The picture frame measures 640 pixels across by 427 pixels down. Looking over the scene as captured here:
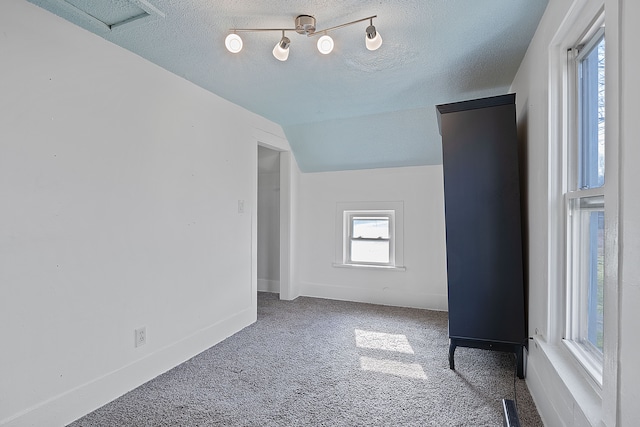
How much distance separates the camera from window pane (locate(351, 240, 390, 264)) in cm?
390

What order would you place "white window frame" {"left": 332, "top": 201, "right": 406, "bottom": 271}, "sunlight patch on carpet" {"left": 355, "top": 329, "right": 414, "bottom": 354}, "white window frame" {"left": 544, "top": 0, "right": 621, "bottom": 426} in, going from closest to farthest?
"white window frame" {"left": 544, "top": 0, "right": 621, "bottom": 426} < "sunlight patch on carpet" {"left": 355, "top": 329, "right": 414, "bottom": 354} < "white window frame" {"left": 332, "top": 201, "right": 406, "bottom": 271}

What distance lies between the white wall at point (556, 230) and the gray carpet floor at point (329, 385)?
356 mm

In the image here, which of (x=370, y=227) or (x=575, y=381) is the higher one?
(x=370, y=227)

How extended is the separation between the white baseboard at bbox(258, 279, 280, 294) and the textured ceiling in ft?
7.34

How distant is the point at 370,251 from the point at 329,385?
2.13 m

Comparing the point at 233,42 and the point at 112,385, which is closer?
the point at 233,42

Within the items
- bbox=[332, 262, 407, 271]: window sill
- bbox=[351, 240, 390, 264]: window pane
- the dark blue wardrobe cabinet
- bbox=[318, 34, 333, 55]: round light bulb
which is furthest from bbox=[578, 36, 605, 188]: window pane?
bbox=[351, 240, 390, 264]: window pane

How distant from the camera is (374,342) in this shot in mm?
2686

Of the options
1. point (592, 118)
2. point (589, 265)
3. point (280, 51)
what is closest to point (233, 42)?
point (280, 51)

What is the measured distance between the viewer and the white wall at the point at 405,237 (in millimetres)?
3609

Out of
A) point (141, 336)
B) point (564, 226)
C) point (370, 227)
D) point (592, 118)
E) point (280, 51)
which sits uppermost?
point (280, 51)

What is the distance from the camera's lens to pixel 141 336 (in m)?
2.08

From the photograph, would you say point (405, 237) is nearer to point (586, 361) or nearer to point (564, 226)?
point (564, 226)

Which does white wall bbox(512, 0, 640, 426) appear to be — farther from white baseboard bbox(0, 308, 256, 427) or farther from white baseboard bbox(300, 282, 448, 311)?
white baseboard bbox(0, 308, 256, 427)
